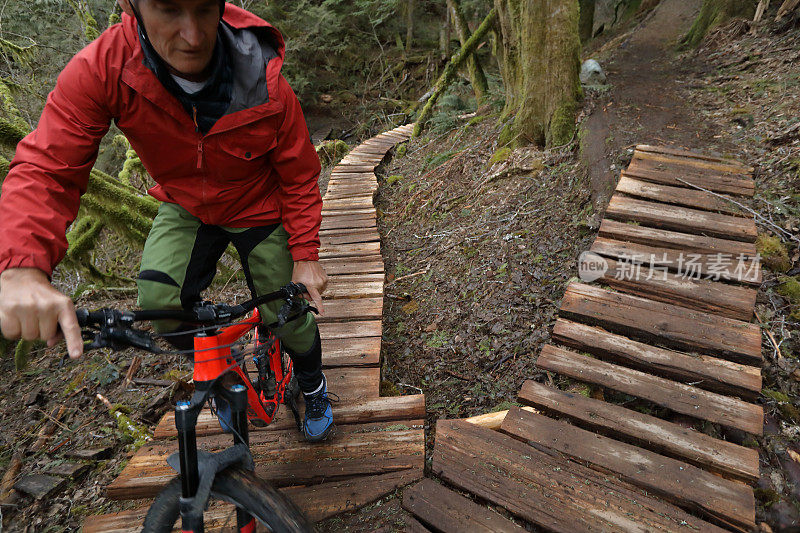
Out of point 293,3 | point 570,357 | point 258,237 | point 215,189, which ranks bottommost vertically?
point 570,357

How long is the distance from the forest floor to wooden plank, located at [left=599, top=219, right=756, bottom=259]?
0.21 m

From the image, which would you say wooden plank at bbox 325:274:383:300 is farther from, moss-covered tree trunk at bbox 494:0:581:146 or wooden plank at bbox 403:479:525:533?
moss-covered tree trunk at bbox 494:0:581:146

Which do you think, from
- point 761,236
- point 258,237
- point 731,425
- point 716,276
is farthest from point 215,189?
point 761,236

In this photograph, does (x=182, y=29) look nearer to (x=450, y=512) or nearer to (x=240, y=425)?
(x=240, y=425)

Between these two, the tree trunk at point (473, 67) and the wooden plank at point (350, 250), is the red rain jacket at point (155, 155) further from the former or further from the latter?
the tree trunk at point (473, 67)

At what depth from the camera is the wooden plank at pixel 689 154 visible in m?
4.23

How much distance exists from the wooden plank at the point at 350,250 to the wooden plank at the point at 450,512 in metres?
3.47

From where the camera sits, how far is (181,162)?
79.6 inches

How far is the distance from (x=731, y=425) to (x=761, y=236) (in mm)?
1926

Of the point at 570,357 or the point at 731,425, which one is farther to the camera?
the point at 570,357

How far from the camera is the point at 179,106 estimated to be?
1.85 metres

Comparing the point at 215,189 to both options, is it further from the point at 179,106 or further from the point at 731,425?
the point at 731,425

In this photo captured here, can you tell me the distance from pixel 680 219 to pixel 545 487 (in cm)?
280

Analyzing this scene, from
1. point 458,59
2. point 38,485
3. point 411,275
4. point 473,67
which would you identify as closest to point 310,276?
point 38,485
